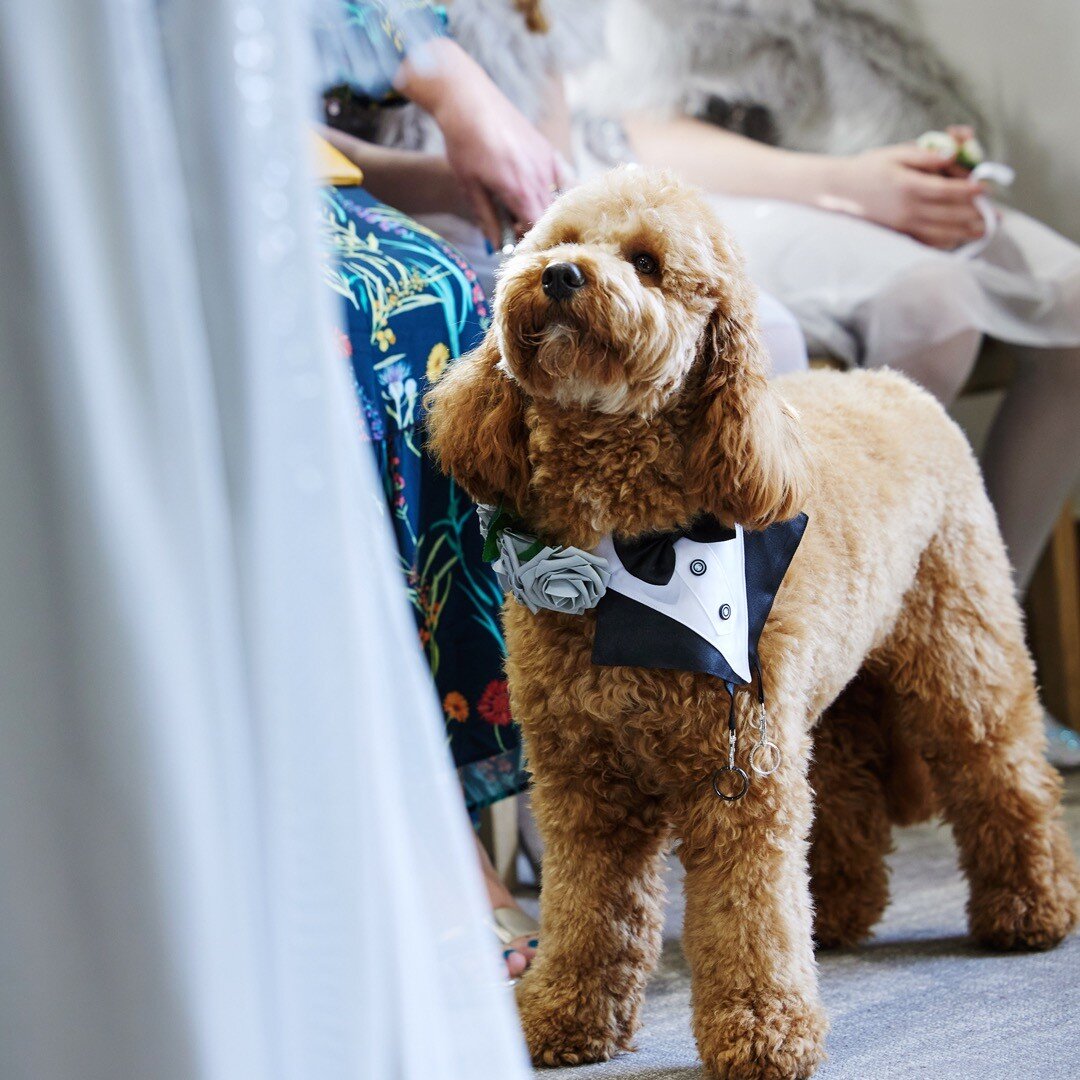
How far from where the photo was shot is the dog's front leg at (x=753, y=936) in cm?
84

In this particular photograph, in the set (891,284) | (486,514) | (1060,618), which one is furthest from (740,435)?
(1060,618)

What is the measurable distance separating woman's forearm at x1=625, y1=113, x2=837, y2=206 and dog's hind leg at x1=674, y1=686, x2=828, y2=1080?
1.19m

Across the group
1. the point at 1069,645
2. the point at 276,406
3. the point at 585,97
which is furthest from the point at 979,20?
the point at 276,406

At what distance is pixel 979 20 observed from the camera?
7.66 ft

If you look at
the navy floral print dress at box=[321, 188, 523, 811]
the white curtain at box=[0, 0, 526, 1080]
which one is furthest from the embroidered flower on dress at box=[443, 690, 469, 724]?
the white curtain at box=[0, 0, 526, 1080]

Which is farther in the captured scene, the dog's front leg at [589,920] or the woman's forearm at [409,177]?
the woman's forearm at [409,177]

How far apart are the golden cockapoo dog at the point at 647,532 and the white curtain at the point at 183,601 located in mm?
418

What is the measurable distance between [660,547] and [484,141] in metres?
0.57

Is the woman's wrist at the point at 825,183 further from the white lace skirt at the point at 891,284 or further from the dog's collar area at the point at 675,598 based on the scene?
the dog's collar area at the point at 675,598

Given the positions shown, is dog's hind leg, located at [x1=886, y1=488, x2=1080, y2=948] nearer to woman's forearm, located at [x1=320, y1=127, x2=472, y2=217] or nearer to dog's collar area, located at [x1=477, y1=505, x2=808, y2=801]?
dog's collar area, located at [x1=477, y1=505, x2=808, y2=801]

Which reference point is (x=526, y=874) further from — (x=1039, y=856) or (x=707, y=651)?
(x=707, y=651)

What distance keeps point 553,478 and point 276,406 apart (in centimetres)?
47

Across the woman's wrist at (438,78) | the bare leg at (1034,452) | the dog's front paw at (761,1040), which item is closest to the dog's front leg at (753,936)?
the dog's front paw at (761,1040)

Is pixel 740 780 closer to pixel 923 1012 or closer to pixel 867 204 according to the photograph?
pixel 923 1012
